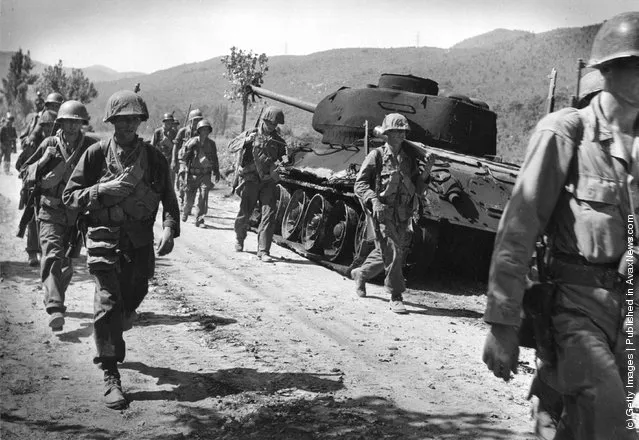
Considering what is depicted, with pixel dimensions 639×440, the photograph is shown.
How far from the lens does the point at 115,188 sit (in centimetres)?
505

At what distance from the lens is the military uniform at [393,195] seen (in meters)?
7.96

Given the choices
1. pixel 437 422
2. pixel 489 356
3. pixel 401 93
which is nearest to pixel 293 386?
pixel 437 422

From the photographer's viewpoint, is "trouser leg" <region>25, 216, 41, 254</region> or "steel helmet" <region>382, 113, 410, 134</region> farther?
"trouser leg" <region>25, 216, 41, 254</region>

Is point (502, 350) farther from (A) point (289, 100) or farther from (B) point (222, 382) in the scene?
(A) point (289, 100)

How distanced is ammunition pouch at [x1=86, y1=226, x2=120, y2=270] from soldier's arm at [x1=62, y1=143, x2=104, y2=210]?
184 mm

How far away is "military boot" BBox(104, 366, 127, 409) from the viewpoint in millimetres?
4770

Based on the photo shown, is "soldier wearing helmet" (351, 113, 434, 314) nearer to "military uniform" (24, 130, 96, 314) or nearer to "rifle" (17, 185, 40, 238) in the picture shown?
"military uniform" (24, 130, 96, 314)

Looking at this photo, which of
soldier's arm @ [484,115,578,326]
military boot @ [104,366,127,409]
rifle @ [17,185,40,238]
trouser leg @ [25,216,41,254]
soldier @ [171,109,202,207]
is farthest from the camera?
soldier @ [171,109,202,207]

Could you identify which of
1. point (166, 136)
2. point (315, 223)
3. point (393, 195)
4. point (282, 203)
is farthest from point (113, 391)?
point (166, 136)

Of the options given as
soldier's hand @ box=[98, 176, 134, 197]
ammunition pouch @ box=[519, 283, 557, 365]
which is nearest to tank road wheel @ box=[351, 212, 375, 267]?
soldier's hand @ box=[98, 176, 134, 197]

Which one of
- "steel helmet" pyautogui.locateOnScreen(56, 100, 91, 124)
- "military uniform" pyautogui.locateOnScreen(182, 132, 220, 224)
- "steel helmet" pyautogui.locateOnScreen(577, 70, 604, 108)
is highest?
"steel helmet" pyautogui.locateOnScreen(577, 70, 604, 108)

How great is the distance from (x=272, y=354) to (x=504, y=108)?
141ft

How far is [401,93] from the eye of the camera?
11.2 meters

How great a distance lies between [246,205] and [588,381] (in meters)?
8.75
